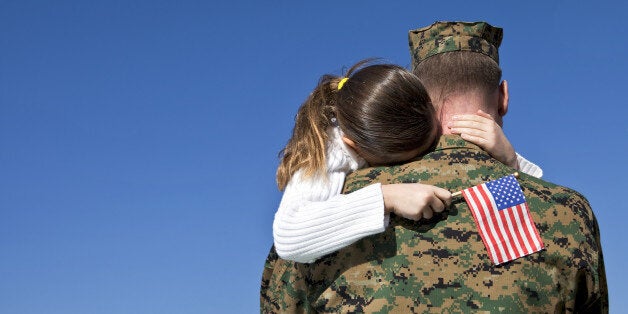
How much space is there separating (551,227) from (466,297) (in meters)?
0.74

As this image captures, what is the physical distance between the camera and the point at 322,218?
5570 mm

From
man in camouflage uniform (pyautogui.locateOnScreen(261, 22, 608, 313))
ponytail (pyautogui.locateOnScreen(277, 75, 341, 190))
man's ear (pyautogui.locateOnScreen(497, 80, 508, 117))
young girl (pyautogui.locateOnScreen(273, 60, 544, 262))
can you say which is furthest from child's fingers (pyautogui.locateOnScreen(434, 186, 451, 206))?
man's ear (pyautogui.locateOnScreen(497, 80, 508, 117))

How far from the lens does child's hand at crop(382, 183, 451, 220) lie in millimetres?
5387

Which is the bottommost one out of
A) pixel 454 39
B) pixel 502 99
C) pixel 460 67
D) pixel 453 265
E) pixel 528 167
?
pixel 453 265

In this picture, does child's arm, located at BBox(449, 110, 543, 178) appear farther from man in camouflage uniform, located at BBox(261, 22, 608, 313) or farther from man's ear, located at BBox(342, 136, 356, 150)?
man's ear, located at BBox(342, 136, 356, 150)

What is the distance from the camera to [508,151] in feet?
20.1

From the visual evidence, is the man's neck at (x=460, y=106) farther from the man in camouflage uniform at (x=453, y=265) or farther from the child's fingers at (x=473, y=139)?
the child's fingers at (x=473, y=139)

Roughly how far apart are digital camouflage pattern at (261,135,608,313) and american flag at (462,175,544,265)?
5 cm

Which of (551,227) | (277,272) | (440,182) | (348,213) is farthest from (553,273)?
(277,272)

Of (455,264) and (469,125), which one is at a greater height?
(469,125)

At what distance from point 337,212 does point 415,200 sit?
0.52 meters

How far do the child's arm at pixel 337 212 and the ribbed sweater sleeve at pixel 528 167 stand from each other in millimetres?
1190

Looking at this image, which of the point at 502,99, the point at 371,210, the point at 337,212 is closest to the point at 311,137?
the point at 337,212

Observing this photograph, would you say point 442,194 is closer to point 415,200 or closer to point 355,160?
point 415,200
